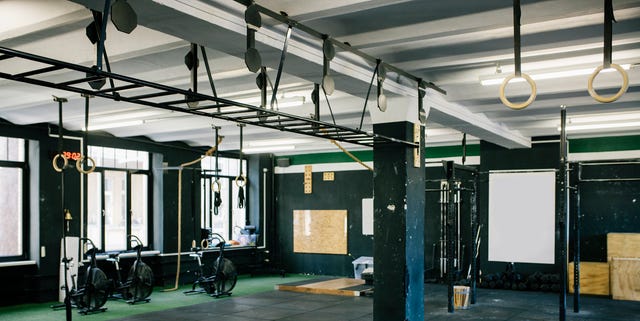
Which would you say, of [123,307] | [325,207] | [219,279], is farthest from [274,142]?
[123,307]

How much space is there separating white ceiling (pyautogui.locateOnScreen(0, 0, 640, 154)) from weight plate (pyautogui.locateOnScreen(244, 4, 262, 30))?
224 mm

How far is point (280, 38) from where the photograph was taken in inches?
159

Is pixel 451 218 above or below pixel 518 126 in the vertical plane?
below

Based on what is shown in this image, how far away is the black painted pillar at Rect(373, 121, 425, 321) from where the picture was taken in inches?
232

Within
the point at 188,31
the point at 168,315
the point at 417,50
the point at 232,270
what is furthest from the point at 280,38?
the point at 232,270

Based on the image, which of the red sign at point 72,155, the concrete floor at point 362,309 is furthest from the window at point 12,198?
the concrete floor at point 362,309

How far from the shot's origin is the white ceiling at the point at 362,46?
3.79 m

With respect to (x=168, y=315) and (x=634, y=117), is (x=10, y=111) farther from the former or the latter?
(x=634, y=117)

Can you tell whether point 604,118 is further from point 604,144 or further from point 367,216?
point 367,216

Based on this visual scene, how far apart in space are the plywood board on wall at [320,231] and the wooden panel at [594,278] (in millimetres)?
4893

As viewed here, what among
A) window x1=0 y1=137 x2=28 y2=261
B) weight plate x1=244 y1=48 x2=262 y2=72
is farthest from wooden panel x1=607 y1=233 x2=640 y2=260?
window x1=0 y1=137 x2=28 y2=261

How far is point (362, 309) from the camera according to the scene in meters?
8.33

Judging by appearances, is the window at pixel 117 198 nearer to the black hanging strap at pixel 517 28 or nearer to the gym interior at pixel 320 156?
the gym interior at pixel 320 156

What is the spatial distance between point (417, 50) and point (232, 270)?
5842 mm
